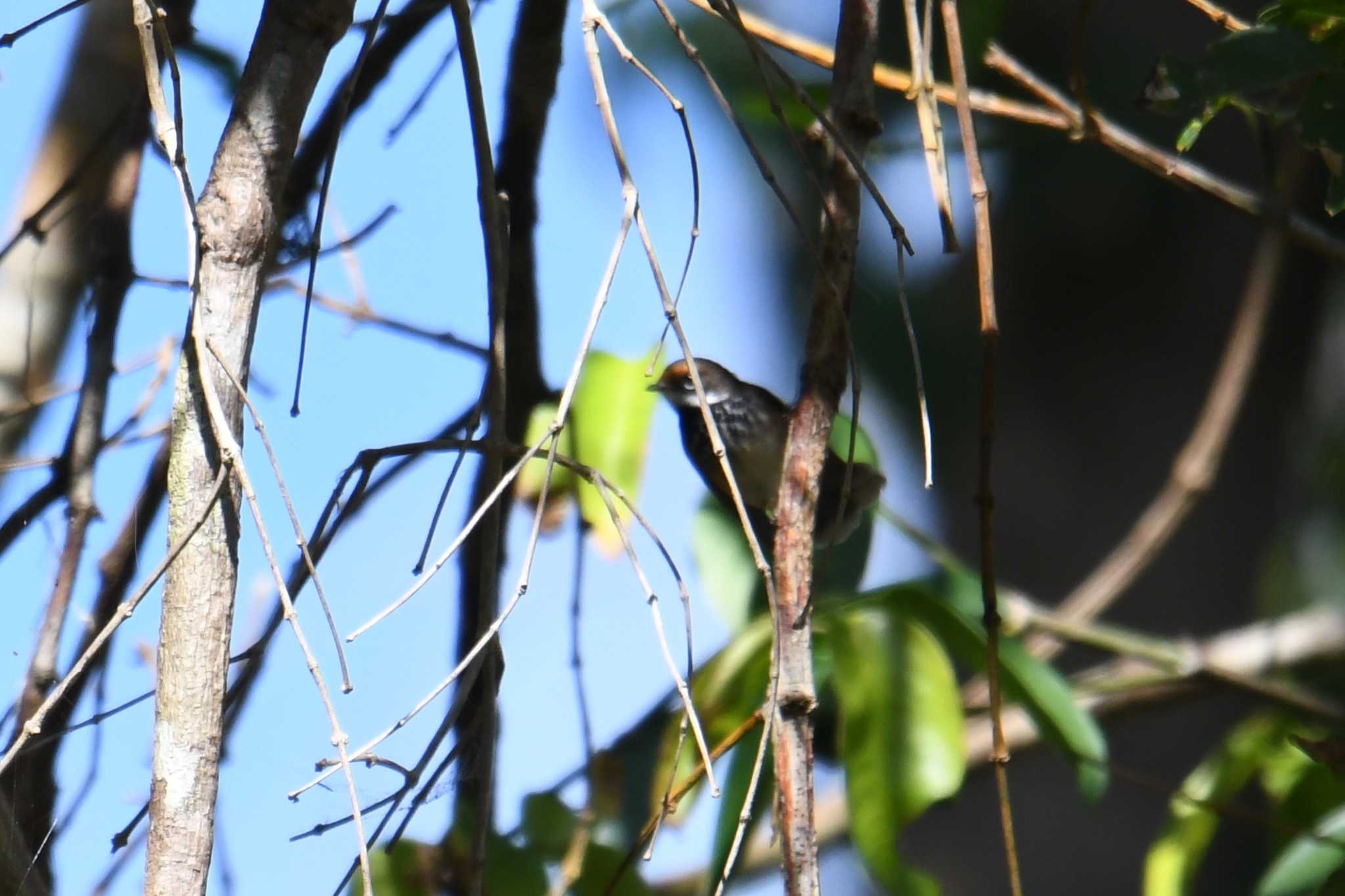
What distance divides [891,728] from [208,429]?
82 centimetres

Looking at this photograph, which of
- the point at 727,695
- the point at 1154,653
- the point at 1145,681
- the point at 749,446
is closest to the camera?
the point at 727,695

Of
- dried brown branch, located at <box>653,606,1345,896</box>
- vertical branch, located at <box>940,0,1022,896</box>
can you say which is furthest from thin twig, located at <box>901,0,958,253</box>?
dried brown branch, located at <box>653,606,1345,896</box>

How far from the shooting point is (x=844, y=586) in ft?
6.00

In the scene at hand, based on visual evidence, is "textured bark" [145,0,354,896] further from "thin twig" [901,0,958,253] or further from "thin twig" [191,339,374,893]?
"thin twig" [901,0,958,253]

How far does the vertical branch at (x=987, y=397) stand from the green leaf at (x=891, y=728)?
0.28 metres

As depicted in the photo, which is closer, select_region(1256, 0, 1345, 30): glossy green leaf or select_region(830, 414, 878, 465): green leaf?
select_region(1256, 0, 1345, 30): glossy green leaf

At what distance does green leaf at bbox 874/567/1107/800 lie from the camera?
1530mm

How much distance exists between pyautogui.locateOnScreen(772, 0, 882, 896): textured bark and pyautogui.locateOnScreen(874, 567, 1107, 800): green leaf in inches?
19.7

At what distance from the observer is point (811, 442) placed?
3.44ft

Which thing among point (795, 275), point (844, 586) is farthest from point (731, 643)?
point (795, 275)

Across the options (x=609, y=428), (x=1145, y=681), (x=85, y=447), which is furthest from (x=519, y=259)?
(x=1145, y=681)

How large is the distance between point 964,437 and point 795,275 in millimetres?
822

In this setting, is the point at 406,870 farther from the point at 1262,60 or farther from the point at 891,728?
the point at 1262,60

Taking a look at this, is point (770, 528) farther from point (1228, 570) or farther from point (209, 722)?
point (1228, 570)
